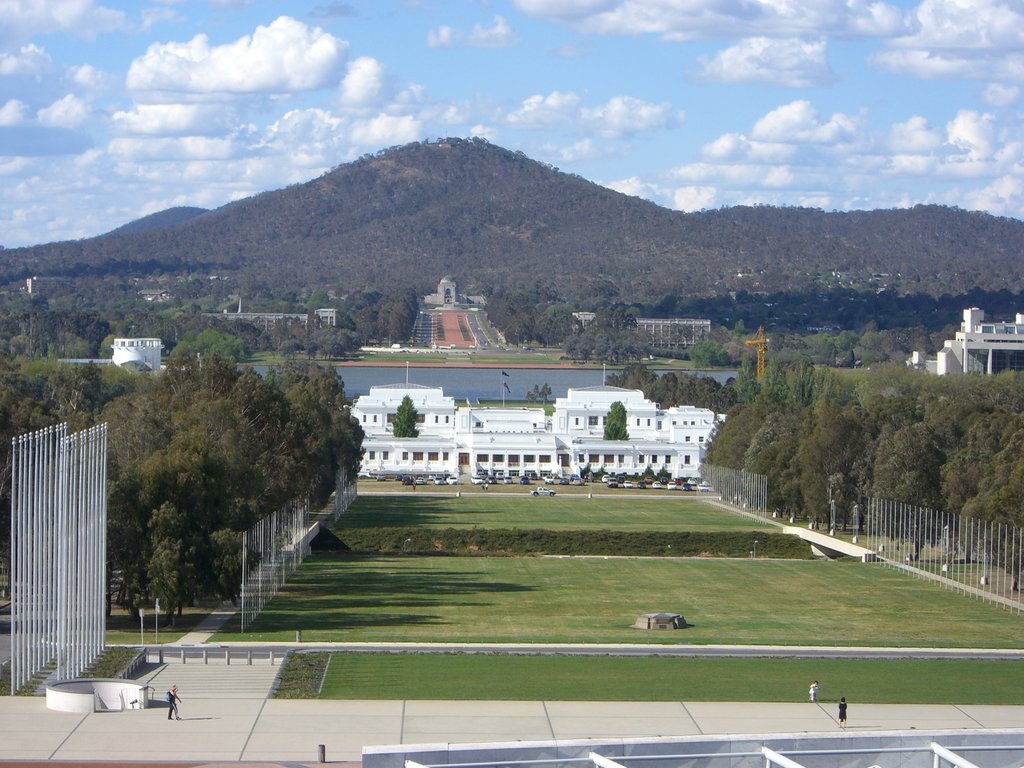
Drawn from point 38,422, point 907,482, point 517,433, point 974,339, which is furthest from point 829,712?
point 974,339

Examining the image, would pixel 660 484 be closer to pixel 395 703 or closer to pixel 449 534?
pixel 449 534

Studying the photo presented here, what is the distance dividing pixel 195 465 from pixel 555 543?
69.5 feet

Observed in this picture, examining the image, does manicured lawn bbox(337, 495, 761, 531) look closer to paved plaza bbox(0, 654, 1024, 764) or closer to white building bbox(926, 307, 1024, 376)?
paved plaza bbox(0, 654, 1024, 764)

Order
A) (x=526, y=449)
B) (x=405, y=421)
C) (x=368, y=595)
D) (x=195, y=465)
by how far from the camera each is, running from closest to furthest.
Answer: (x=195, y=465), (x=368, y=595), (x=526, y=449), (x=405, y=421)

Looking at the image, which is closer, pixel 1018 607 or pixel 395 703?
pixel 395 703

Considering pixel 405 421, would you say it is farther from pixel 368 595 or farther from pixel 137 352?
pixel 368 595

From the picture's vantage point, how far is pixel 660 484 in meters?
112

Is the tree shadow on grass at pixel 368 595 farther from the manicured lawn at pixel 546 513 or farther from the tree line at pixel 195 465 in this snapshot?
the manicured lawn at pixel 546 513

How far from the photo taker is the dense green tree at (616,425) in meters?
127

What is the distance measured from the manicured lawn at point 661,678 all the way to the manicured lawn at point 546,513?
116 feet

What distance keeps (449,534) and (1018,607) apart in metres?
23.2

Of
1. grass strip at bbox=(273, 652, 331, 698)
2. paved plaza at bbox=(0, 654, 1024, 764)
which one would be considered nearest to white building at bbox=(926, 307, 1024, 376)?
grass strip at bbox=(273, 652, 331, 698)

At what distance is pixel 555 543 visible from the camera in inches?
2726

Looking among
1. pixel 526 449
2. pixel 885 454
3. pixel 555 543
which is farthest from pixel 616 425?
pixel 555 543
